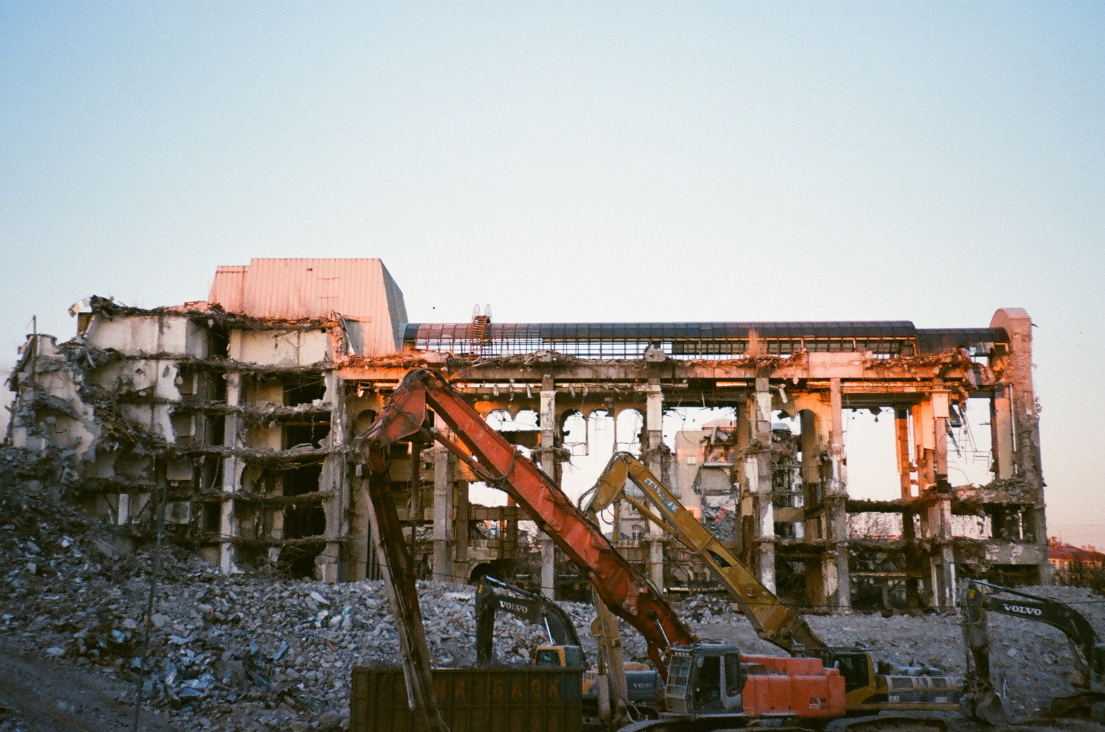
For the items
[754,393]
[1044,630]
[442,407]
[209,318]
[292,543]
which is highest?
[209,318]

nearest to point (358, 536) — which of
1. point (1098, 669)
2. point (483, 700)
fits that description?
point (483, 700)

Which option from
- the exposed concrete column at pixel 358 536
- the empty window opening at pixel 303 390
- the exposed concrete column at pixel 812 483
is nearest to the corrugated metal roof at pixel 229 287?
the empty window opening at pixel 303 390

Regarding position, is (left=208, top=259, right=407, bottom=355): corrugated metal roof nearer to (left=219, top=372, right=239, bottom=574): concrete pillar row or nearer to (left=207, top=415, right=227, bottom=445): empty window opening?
(left=219, top=372, right=239, bottom=574): concrete pillar row

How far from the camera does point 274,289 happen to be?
44.9 meters

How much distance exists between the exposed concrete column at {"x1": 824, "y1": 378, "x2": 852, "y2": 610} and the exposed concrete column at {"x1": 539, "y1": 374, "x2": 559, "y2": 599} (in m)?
10.9

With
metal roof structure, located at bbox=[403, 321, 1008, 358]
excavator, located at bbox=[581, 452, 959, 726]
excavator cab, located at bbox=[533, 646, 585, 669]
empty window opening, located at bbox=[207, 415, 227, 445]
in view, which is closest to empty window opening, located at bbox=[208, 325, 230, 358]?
empty window opening, located at bbox=[207, 415, 227, 445]

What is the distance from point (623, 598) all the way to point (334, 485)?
983 inches

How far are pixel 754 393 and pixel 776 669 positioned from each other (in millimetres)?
23978

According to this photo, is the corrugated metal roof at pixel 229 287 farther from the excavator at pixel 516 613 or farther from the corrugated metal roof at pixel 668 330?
the excavator at pixel 516 613

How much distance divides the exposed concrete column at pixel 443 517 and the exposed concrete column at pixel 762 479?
12.0m

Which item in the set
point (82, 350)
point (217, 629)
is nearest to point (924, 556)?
point (217, 629)

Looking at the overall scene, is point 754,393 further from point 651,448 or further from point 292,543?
point 292,543

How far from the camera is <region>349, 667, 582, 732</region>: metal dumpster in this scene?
1770 centimetres

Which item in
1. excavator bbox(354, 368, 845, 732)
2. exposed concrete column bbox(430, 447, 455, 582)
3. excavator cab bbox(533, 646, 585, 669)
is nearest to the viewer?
excavator bbox(354, 368, 845, 732)
